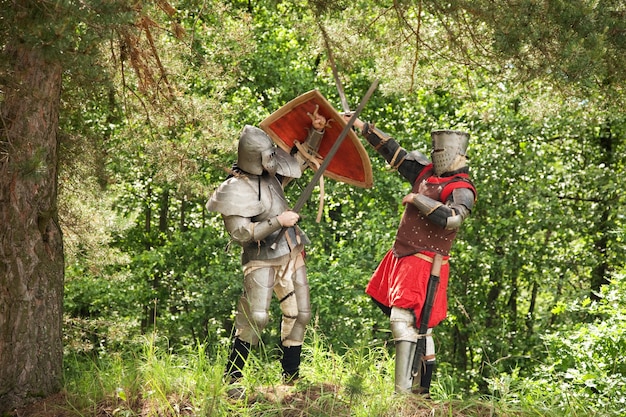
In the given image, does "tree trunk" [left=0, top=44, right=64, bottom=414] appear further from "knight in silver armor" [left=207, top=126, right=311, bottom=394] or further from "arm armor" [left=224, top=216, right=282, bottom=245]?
"arm armor" [left=224, top=216, right=282, bottom=245]

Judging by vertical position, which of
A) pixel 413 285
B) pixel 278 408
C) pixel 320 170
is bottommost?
pixel 278 408

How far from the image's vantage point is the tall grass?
4.82m

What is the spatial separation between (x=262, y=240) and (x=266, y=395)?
966 millimetres

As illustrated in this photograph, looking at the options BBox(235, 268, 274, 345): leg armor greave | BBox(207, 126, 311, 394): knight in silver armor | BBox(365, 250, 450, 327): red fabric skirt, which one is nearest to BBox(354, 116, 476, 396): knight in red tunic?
BBox(365, 250, 450, 327): red fabric skirt

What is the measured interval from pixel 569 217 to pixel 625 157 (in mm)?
1440

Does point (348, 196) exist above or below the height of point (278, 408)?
above

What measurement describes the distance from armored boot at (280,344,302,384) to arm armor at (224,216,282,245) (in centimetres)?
82

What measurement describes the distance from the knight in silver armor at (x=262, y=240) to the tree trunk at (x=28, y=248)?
130cm

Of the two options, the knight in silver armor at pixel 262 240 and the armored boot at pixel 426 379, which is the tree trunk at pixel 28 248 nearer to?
the knight in silver armor at pixel 262 240

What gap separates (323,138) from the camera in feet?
17.7

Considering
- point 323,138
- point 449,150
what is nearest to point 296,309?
point 323,138

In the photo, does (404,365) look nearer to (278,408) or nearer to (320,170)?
(278,408)

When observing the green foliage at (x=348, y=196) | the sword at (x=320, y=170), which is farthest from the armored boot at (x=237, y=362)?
the green foliage at (x=348, y=196)

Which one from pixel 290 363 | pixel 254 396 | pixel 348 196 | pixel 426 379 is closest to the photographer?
pixel 254 396
